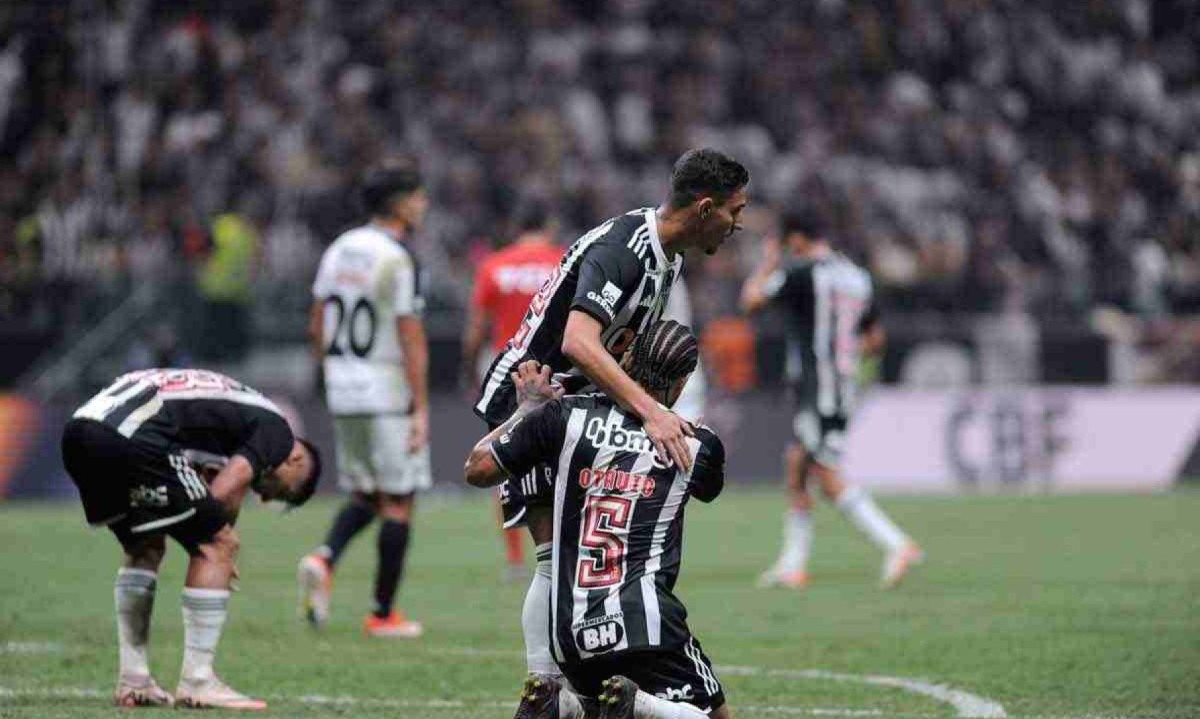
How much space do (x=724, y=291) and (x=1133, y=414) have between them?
4.93 metres

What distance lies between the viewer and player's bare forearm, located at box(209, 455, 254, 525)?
7.63m

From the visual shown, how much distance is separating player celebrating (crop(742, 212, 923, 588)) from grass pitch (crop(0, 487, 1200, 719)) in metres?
0.60

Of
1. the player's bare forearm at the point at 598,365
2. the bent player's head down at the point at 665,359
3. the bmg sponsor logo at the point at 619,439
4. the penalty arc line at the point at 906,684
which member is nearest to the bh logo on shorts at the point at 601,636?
the bmg sponsor logo at the point at 619,439

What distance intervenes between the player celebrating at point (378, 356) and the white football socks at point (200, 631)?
9.22 ft

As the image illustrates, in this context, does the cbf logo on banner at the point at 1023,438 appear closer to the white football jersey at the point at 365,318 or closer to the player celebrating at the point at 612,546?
the white football jersey at the point at 365,318

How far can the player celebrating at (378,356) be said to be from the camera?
1051 cm

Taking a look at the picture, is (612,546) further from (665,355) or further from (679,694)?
(665,355)

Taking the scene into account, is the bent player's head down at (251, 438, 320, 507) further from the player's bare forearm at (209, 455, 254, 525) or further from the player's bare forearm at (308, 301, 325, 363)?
the player's bare forearm at (308, 301, 325, 363)

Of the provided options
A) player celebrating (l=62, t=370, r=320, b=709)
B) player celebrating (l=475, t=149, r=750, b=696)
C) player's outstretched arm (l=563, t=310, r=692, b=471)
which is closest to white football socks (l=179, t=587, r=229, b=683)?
player celebrating (l=62, t=370, r=320, b=709)

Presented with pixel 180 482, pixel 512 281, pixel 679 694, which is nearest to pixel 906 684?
pixel 679 694

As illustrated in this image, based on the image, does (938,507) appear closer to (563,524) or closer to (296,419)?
(296,419)

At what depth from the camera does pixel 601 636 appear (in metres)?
5.89

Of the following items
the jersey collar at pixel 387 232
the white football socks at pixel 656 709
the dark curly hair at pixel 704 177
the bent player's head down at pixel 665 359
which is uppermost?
the dark curly hair at pixel 704 177

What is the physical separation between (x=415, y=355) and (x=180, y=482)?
3.05 m
